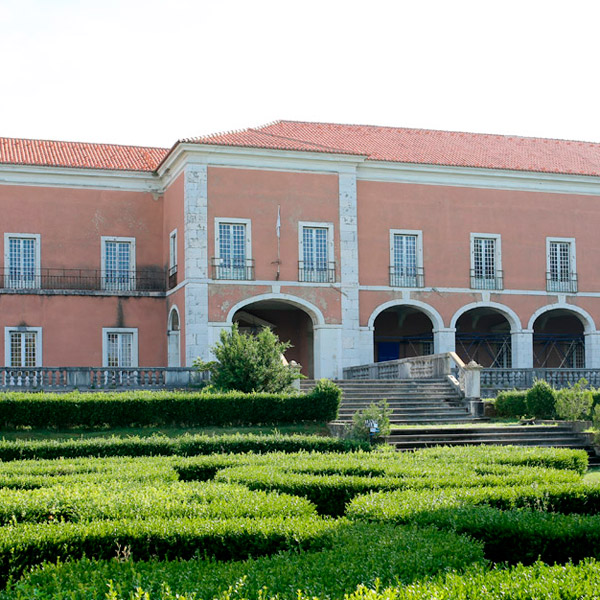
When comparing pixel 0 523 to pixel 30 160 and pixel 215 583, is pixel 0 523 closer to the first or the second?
pixel 215 583

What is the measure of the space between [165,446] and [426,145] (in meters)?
23.5

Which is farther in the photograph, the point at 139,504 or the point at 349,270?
the point at 349,270

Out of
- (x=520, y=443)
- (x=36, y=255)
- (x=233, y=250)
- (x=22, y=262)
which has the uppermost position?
(x=36, y=255)

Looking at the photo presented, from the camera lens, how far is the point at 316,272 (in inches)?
1270

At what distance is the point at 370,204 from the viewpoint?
33594mm

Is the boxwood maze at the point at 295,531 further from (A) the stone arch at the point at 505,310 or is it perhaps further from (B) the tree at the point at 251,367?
(A) the stone arch at the point at 505,310

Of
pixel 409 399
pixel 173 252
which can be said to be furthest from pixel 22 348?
pixel 409 399

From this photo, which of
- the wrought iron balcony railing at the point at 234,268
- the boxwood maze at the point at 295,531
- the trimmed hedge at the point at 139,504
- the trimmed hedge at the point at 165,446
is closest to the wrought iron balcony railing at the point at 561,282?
the wrought iron balcony railing at the point at 234,268

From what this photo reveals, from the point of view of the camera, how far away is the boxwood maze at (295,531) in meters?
6.36

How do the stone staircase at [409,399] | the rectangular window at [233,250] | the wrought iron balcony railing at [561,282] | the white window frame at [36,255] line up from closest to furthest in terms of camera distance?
the stone staircase at [409,399]
the rectangular window at [233,250]
the white window frame at [36,255]
the wrought iron balcony railing at [561,282]

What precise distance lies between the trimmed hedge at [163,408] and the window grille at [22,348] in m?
11.5

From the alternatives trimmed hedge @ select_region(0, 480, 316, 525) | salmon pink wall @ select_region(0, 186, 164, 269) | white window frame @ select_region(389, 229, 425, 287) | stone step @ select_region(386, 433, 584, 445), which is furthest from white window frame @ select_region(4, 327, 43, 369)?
trimmed hedge @ select_region(0, 480, 316, 525)

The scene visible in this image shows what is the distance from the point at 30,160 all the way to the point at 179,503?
27.2 metres

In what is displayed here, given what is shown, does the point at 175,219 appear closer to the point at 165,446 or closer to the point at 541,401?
the point at 541,401
